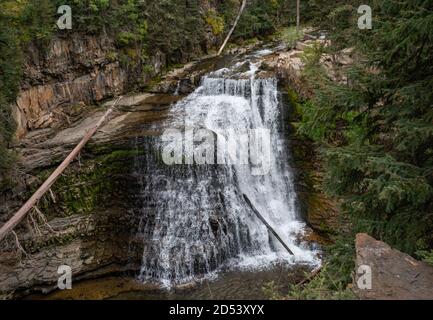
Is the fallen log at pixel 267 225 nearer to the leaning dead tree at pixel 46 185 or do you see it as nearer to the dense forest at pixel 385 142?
the dense forest at pixel 385 142

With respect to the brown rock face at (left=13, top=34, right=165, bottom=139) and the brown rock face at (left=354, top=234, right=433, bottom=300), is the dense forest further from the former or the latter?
the brown rock face at (left=13, top=34, right=165, bottom=139)

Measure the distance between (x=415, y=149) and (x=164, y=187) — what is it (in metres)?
8.98

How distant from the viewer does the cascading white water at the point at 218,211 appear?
12211 mm

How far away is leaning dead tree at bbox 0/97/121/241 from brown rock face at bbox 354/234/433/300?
8.14 m

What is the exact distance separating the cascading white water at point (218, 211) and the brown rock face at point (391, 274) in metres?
7.23

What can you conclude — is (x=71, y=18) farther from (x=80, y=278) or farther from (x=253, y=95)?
(x=80, y=278)

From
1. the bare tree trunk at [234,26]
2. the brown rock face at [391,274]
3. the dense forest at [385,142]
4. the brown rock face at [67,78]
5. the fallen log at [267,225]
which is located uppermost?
the bare tree trunk at [234,26]

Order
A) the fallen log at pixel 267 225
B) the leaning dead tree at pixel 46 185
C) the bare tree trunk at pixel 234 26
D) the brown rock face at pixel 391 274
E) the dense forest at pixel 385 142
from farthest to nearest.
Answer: the bare tree trunk at pixel 234 26 → the fallen log at pixel 267 225 → the leaning dead tree at pixel 46 185 → the dense forest at pixel 385 142 → the brown rock face at pixel 391 274

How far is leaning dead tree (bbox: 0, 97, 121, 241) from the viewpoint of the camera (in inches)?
368

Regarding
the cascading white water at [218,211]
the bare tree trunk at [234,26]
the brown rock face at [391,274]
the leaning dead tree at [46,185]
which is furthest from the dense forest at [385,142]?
the bare tree trunk at [234,26]

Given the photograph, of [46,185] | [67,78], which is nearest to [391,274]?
[46,185]

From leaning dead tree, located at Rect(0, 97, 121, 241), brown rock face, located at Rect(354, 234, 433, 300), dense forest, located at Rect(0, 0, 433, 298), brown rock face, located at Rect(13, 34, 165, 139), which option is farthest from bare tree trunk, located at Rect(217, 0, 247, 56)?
brown rock face, located at Rect(354, 234, 433, 300)

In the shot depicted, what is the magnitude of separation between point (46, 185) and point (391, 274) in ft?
31.5

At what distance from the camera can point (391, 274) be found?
468cm
